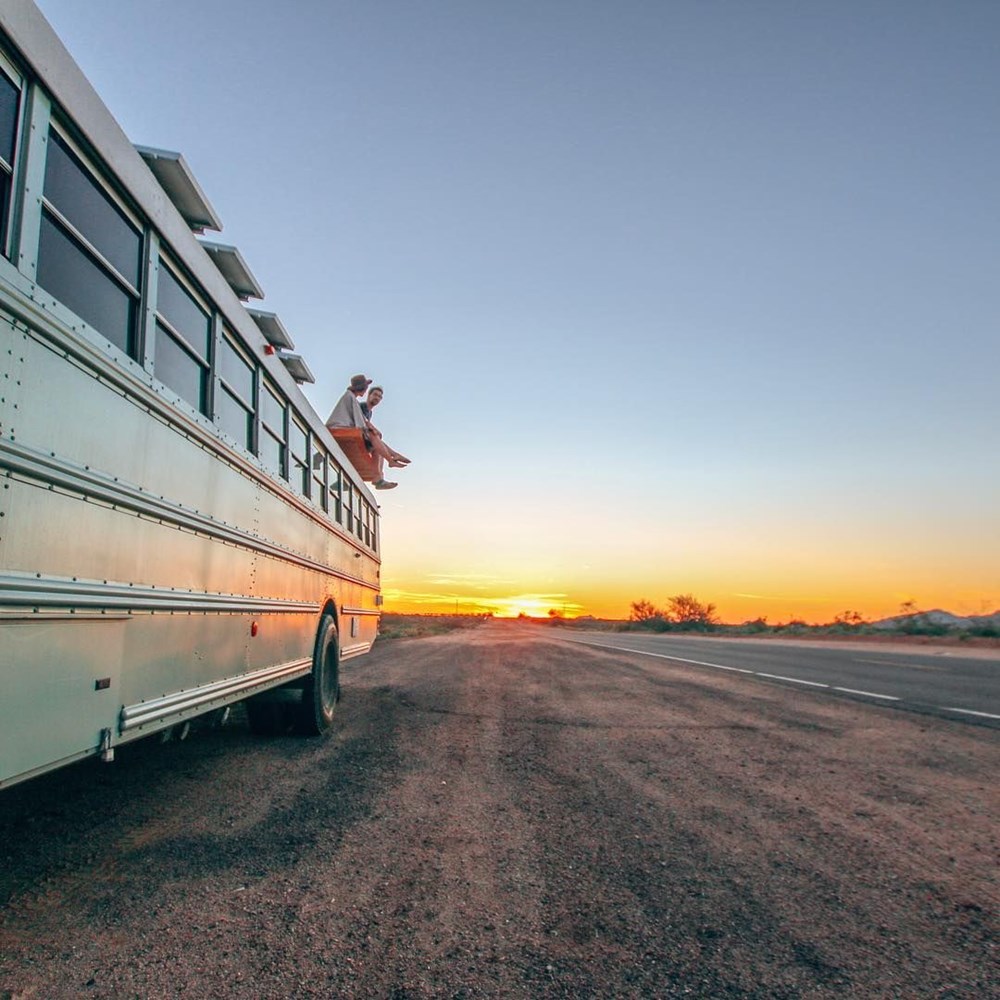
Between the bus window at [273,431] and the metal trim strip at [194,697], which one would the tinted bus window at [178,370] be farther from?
the metal trim strip at [194,697]

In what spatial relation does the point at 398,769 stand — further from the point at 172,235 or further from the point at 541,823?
the point at 172,235

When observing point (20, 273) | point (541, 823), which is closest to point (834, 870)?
point (541, 823)

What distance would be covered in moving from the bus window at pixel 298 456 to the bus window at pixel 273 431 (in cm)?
17

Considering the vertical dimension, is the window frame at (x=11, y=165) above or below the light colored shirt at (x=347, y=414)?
below

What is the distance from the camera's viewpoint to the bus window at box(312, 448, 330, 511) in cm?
664

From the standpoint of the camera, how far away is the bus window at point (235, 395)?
4.29 meters

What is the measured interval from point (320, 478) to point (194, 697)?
332 cm

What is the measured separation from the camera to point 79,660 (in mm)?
2744

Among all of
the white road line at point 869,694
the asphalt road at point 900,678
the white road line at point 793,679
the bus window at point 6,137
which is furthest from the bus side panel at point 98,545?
the white road line at point 793,679

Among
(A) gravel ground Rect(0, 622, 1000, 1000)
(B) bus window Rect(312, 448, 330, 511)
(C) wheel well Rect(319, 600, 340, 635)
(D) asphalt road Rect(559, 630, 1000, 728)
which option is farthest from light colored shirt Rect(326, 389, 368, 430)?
(D) asphalt road Rect(559, 630, 1000, 728)

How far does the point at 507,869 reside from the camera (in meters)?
3.44

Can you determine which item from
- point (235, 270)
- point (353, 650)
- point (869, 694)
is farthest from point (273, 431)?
point (869, 694)

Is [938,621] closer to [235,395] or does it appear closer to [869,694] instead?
[869,694]

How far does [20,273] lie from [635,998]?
2.91 metres
